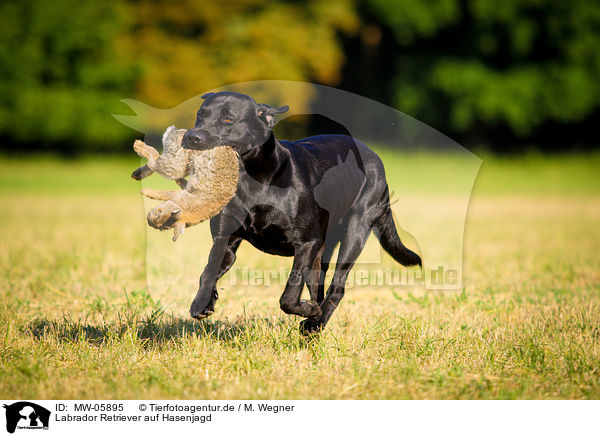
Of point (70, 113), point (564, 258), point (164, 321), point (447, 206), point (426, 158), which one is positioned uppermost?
point (70, 113)

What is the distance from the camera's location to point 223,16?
25.5 meters

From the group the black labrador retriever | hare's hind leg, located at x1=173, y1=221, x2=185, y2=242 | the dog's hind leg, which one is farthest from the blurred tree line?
hare's hind leg, located at x1=173, y1=221, x2=185, y2=242

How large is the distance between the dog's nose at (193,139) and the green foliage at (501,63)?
2384 centimetres

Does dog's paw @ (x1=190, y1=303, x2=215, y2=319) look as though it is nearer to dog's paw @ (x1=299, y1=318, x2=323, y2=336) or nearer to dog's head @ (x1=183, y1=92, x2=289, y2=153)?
dog's paw @ (x1=299, y1=318, x2=323, y2=336)

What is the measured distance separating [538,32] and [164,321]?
2627 cm

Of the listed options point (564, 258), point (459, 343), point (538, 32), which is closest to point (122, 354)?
point (459, 343)

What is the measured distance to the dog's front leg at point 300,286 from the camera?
161 inches

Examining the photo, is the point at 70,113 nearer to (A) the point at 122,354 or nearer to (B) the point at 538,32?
(B) the point at 538,32

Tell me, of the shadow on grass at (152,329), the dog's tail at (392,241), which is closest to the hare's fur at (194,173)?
the shadow on grass at (152,329)

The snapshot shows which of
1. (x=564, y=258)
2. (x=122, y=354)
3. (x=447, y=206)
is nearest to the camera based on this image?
(x=122, y=354)
